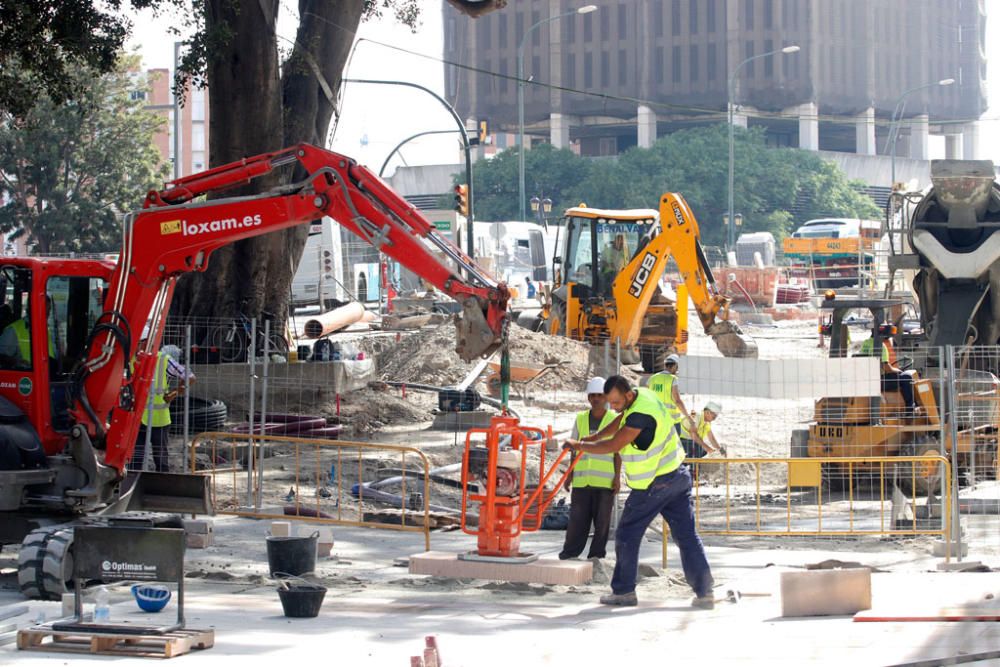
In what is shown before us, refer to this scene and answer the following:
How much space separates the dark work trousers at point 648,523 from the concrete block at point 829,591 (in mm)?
785

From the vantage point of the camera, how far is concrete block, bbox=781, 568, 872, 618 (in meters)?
9.46

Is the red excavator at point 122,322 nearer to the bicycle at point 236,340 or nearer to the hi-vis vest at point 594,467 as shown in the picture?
the hi-vis vest at point 594,467

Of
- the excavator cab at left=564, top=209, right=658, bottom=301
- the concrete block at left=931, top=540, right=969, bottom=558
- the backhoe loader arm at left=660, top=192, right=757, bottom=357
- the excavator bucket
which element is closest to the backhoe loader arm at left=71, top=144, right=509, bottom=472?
the excavator bucket

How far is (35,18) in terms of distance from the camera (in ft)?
56.5

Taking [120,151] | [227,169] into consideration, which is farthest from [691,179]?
[227,169]

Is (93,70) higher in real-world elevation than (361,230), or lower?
higher

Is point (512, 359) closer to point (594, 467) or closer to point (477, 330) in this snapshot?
point (477, 330)

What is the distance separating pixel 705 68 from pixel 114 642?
97.7m

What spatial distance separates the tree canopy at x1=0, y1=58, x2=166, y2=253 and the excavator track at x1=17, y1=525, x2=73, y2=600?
3626 cm

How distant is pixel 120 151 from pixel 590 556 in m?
38.4

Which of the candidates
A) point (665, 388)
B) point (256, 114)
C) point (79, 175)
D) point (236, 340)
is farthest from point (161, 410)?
point (79, 175)

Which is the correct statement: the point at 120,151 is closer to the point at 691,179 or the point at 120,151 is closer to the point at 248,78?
the point at 248,78

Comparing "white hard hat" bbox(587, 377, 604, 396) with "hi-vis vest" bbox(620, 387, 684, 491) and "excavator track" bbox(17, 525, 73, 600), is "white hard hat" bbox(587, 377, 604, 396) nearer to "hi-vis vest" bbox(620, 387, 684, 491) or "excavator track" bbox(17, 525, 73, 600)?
"hi-vis vest" bbox(620, 387, 684, 491)

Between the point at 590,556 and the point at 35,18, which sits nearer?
the point at 590,556
